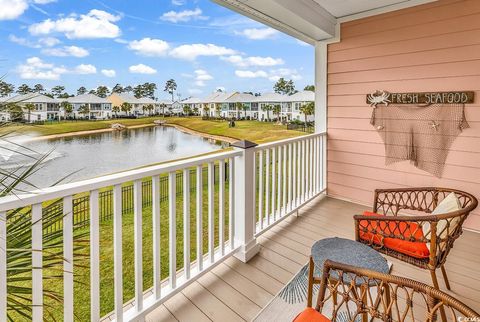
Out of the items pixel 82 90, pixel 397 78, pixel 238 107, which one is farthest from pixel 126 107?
pixel 397 78

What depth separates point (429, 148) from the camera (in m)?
3.37

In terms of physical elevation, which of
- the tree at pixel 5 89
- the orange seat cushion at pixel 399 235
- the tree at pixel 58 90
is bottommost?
the orange seat cushion at pixel 399 235

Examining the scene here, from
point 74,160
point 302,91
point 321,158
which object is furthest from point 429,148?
point 74,160

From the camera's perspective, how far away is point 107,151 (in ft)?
5.43

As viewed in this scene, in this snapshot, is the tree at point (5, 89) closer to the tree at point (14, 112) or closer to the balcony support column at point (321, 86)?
the tree at point (14, 112)

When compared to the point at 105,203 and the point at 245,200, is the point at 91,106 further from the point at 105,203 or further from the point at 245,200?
the point at 245,200

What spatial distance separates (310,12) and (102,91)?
9.01ft

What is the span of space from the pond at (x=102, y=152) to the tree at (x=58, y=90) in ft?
0.76

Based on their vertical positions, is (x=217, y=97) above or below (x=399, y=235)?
above

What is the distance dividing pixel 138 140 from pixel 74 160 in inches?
15.9

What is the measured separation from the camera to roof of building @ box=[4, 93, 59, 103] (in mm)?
1112

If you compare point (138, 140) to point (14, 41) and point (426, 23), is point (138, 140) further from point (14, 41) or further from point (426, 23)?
point (426, 23)

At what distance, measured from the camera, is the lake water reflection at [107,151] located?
1428 millimetres

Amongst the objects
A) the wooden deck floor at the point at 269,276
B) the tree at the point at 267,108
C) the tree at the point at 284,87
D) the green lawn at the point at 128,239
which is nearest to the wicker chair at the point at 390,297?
the wooden deck floor at the point at 269,276
